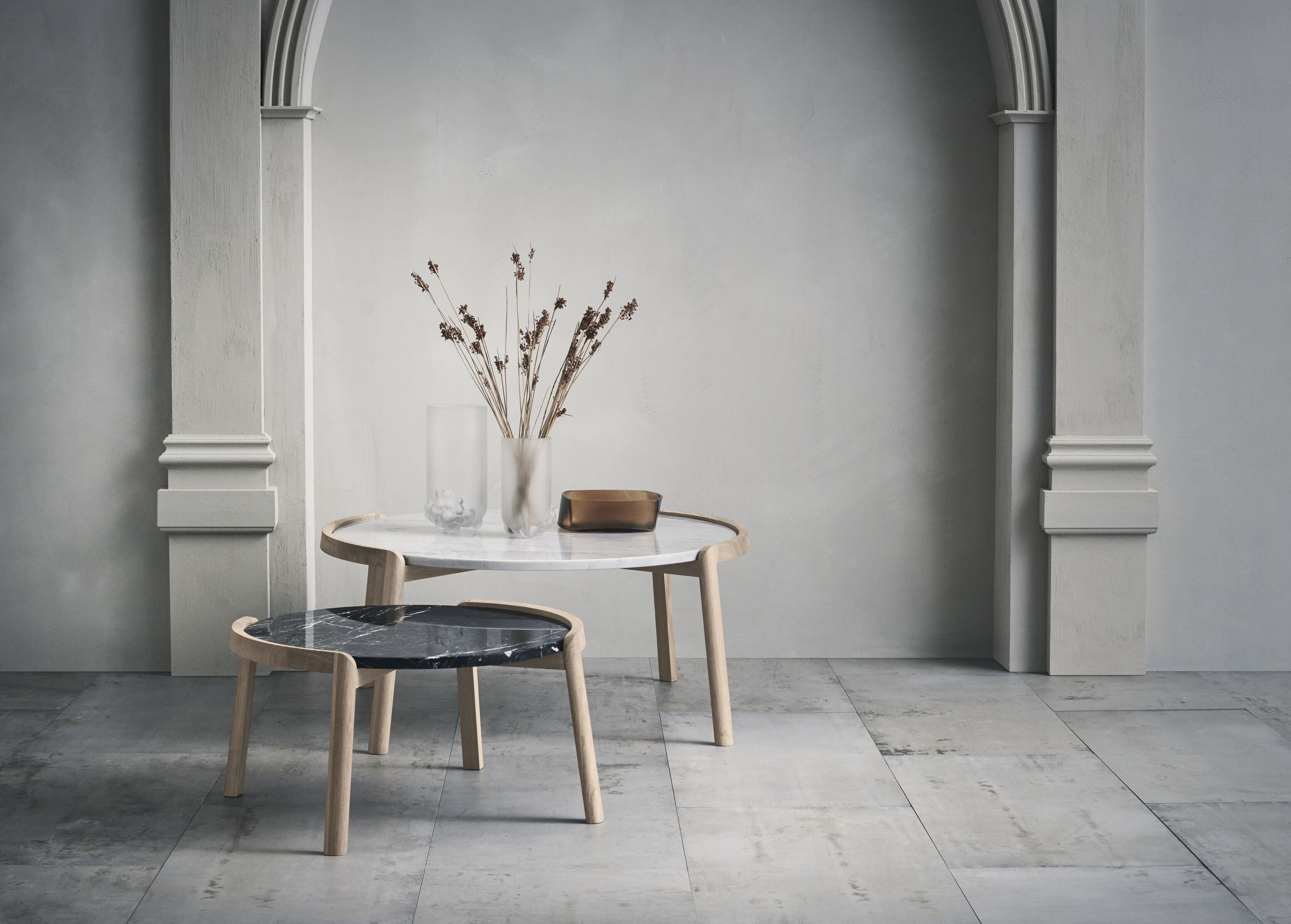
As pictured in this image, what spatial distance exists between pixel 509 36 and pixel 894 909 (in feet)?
9.28

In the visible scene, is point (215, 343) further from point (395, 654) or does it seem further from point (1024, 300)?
point (1024, 300)

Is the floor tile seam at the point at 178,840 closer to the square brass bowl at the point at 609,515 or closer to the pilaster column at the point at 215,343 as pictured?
the pilaster column at the point at 215,343

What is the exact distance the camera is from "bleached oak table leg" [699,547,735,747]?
283 centimetres

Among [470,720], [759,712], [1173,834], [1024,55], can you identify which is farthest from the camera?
[1024,55]

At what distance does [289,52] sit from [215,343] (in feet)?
2.98

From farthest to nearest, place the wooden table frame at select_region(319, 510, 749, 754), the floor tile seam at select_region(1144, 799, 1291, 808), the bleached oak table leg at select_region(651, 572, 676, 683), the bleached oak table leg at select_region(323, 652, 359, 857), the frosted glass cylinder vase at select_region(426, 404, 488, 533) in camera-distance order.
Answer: the bleached oak table leg at select_region(651, 572, 676, 683), the frosted glass cylinder vase at select_region(426, 404, 488, 533), the wooden table frame at select_region(319, 510, 749, 754), the floor tile seam at select_region(1144, 799, 1291, 808), the bleached oak table leg at select_region(323, 652, 359, 857)

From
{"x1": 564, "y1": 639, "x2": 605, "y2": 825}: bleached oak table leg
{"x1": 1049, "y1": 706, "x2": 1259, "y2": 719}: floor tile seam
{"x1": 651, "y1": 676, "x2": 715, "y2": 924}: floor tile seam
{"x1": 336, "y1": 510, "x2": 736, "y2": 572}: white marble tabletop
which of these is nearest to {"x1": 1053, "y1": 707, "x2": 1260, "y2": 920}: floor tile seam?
{"x1": 1049, "y1": 706, "x2": 1259, "y2": 719}: floor tile seam

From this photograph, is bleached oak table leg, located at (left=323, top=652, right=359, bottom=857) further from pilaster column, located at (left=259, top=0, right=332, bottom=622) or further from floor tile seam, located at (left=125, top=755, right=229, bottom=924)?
pilaster column, located at (left=259, top=0, right=332, bottom=622)

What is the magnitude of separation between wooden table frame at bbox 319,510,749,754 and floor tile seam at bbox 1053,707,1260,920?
903 millimetres

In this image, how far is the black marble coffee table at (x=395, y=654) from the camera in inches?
86.0

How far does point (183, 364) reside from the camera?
3.43m

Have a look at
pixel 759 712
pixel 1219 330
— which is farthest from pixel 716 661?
pixel 1219 330

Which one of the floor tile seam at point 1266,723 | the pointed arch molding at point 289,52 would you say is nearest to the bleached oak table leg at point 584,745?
the floor tile seam at point 1266,723

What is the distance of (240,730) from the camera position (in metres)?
2.46
